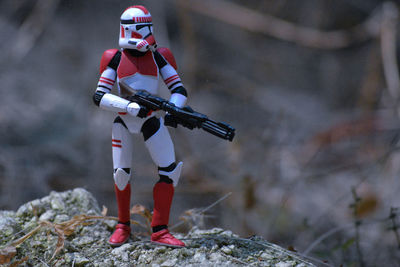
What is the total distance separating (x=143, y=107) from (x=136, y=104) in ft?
0.13

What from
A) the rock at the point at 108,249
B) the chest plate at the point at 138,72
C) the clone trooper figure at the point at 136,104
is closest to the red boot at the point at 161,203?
the clone trooper figure at the point at 136,104

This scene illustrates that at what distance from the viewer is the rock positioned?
2270mm

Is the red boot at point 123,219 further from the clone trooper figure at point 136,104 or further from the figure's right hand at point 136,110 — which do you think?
→ the figure's right hand at point 136,110

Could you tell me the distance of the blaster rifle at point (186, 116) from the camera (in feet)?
7.32

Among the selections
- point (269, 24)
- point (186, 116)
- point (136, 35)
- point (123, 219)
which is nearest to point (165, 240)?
point (123, 219)

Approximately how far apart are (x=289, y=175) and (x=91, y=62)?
420 centimetres

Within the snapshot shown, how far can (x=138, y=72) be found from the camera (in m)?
2.38

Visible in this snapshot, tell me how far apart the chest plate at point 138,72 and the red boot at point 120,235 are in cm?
77

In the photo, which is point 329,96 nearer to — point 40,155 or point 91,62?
point 91,62

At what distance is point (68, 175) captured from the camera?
5.70 meters

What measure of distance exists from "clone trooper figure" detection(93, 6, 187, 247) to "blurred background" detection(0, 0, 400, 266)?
1.60 feet

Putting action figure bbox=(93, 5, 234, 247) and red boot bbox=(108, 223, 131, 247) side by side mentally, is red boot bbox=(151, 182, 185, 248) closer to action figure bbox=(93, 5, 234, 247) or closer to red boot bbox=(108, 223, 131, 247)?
action figure bbox=(93, 5, 234, 247)

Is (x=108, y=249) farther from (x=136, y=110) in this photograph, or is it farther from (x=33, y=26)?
(x=33, y=26)

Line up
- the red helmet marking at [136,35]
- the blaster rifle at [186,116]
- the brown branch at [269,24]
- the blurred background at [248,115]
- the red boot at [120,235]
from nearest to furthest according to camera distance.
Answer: the blaster rifle at [186,116] → the red helmet marking at [136,35] → the red boot at [120,235] → the blurred background at [248,115] → the brown branch at [269,24]
